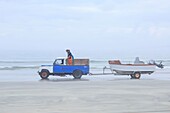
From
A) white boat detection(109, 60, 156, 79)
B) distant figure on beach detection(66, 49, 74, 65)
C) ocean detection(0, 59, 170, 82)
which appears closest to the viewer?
distant figure on beach detection(66, 49, 74, 65)

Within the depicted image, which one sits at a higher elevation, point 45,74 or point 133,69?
point 133,69

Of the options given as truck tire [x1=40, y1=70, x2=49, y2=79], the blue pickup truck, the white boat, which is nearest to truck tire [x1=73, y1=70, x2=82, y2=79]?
the blue pickup truck

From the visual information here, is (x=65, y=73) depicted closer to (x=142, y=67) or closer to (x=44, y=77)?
(x=44, y=77)

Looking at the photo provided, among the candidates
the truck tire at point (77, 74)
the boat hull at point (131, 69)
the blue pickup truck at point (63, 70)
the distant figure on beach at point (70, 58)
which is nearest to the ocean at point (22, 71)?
the blue pickup truck at point (63, 70)

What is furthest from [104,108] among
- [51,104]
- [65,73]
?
[65,73]

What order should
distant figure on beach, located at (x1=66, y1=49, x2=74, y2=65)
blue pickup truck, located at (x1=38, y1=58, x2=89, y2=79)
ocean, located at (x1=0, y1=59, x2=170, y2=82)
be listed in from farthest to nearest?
ocean, located at (x1=0, y1=59, x2=170, y2=82) → distant figure on beach, located at (x1=66, y1=49, x2=74, y2=65) → blue pickup truck, located at (x1=38, y1=58, x2=89, y2=79)

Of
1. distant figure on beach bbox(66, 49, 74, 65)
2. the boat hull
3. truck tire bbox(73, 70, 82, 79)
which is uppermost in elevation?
distant figure on beach bbox(66, 49, 74, 65)

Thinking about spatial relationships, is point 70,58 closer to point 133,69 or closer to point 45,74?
point 45,74

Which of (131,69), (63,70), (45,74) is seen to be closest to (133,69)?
(131,69)

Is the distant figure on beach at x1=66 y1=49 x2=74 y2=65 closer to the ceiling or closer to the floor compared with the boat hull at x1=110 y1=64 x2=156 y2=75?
closer to the ceiling

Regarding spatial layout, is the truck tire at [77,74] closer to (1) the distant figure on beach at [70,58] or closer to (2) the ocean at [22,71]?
(1) the distant figure on beach at [70,58]

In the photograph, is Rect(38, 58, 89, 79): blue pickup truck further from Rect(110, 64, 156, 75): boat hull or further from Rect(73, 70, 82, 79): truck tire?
Rect(110, 64, 156, 75): boat hull

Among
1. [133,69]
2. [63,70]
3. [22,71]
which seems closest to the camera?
[63,70]

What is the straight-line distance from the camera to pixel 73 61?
107 ft
